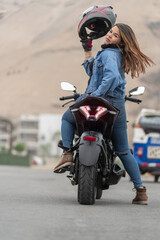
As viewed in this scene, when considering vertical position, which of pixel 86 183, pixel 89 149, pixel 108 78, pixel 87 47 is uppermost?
pixel 87 47

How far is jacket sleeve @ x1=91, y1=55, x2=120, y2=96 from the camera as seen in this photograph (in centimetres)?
711

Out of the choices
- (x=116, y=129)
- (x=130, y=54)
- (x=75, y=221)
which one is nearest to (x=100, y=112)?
(x=116, y=129)

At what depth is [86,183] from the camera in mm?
6707

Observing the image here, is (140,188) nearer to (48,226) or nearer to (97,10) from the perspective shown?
(97,10)

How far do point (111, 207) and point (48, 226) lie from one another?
6.92 ft

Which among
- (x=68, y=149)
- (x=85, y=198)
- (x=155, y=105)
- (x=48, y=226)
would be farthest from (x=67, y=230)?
(x=155, y=105)

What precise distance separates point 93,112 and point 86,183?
721mm

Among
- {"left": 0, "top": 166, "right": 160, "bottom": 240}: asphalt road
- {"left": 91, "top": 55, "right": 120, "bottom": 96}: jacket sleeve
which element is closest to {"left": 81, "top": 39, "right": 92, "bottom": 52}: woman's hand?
{"left": 91, "top": 55, "right": 120, "bottom": 96}: jacket sleeve

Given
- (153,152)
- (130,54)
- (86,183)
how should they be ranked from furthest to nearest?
(153,152) → (130,54) → (86,183)

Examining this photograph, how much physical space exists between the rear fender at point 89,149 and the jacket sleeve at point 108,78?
0.47 metres

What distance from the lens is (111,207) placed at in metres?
6.82

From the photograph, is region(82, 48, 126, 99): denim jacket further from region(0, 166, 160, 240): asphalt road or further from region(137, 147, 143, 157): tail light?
region(137, 147, 143, 157): tail light

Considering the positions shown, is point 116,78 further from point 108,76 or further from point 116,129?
point 116,129

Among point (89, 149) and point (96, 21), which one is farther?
point (96, 21)
